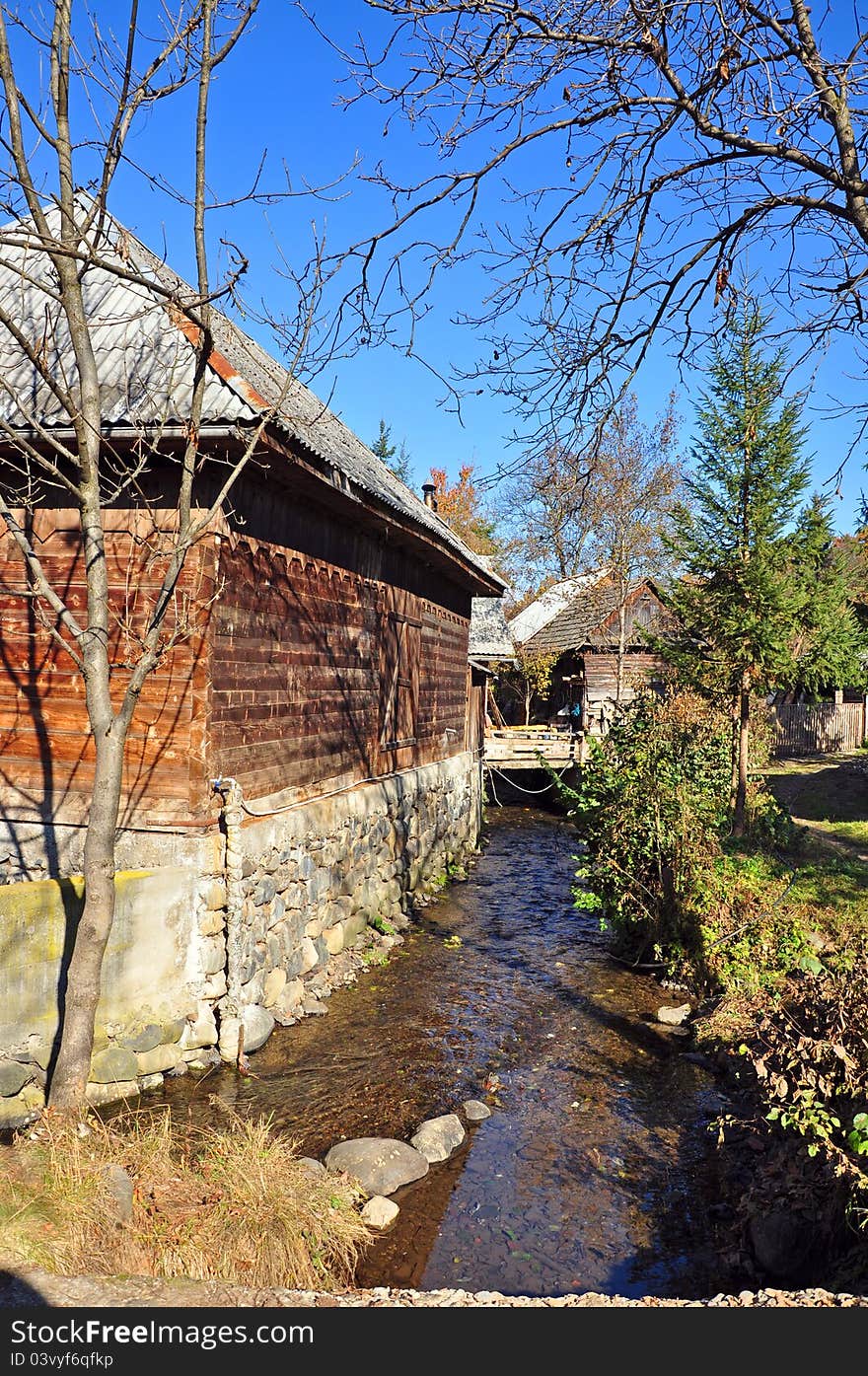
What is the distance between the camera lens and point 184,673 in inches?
257

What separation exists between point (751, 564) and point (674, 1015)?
695 centimetres

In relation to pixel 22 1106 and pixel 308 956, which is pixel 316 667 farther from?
pixel 22 1106

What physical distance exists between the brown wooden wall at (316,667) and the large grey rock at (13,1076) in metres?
2.34

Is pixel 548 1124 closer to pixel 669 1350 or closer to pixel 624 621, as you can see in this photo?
pixel 669 1350

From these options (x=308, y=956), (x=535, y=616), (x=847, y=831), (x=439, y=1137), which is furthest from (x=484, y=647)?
(x=535, y=616)

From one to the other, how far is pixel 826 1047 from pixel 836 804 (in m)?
13.7

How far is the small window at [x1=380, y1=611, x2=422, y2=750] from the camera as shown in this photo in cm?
1145

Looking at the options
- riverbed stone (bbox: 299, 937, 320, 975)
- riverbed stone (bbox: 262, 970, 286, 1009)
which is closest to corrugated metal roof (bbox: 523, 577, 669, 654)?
riverbed stone (bbox: 299, 937, 320, 975)

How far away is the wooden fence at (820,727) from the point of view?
2891cm

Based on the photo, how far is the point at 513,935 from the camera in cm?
1095

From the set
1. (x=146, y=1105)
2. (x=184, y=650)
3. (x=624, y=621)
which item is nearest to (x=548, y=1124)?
(x=146, y=1105)

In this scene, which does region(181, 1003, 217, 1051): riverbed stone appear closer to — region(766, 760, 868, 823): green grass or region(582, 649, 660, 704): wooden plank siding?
region(766, 760, 868, 823): green grass

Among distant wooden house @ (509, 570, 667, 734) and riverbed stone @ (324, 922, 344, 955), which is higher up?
distant wooden house @ (509, 570, 667, 734)

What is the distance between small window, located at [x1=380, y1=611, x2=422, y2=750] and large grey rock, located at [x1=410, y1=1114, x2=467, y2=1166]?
592cm
